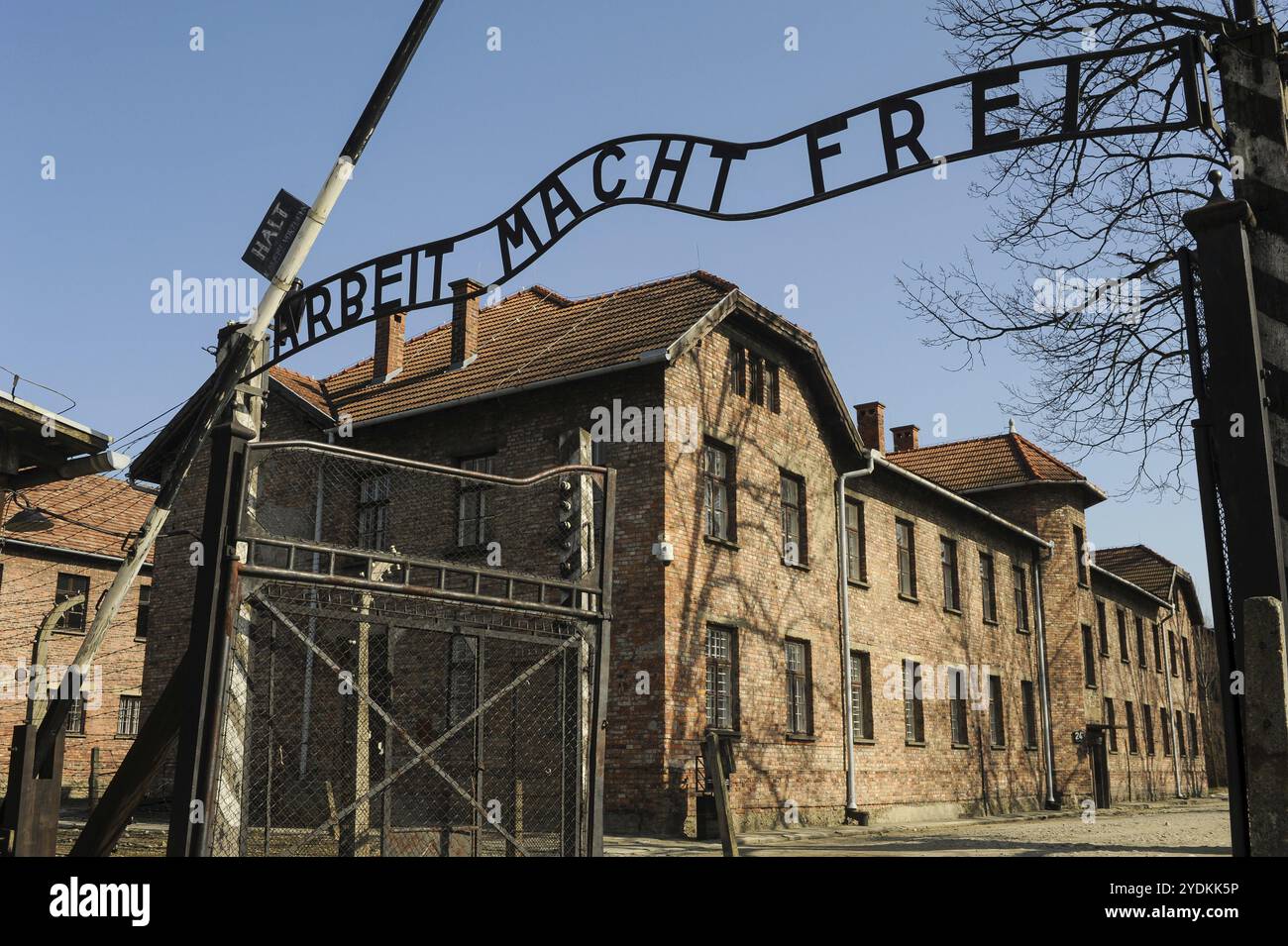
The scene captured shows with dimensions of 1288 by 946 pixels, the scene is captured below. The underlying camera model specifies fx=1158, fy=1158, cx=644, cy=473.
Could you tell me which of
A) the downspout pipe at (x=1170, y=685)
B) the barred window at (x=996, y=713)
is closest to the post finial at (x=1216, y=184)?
the barred window at (x=996, y=713)

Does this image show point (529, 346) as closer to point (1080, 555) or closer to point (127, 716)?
point (1080, 555)

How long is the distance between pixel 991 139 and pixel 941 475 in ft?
93.1

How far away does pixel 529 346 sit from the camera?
68.2ft

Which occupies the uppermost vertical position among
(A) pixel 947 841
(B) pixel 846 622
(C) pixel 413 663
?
(B) pixel 846 622

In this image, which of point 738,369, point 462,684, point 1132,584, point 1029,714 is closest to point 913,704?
point 1029,714

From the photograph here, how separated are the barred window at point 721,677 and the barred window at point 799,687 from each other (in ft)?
6.43

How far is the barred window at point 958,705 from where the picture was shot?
26281mm

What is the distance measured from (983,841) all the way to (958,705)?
9561mm

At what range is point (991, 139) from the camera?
5832 millimetres

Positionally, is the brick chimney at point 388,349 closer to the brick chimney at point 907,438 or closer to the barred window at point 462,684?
the barred window at point 462,684

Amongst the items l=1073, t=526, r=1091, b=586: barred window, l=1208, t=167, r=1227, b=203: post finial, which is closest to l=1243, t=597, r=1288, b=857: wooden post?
l=1208, t=167, r=1227, b=203: post finial

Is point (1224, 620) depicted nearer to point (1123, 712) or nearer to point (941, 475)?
point (941, 475)

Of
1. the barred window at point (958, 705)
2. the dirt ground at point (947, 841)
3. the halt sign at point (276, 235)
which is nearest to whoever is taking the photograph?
the halt sign at point (276, 235)

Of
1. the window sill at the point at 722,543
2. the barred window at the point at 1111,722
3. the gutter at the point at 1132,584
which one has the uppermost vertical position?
the gutter at the point at 1132,584
